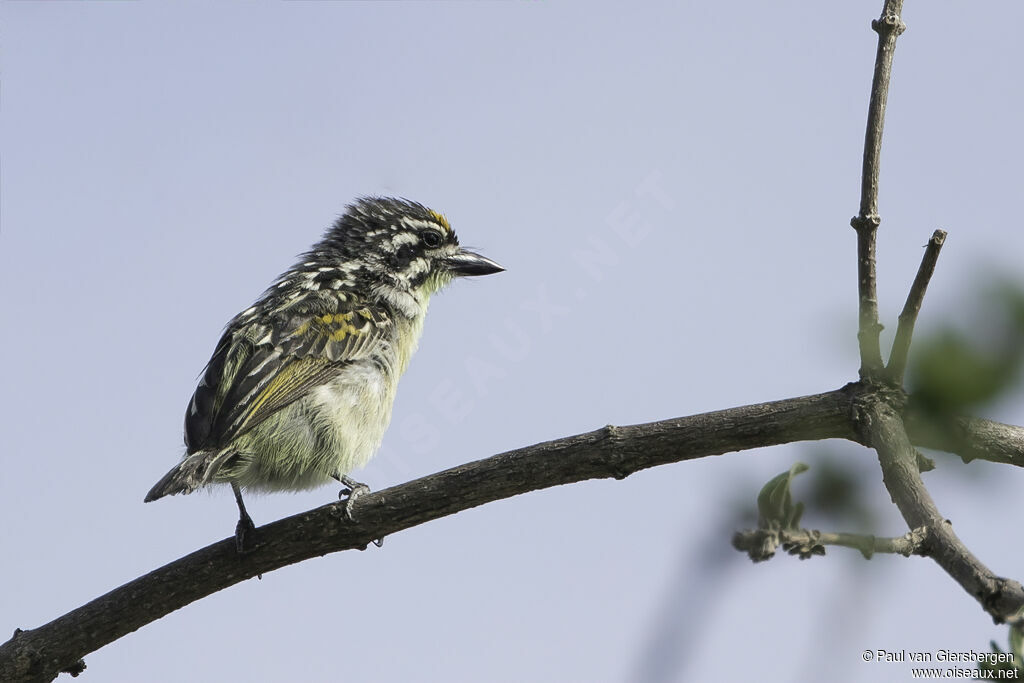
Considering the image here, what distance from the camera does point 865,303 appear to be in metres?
2.58

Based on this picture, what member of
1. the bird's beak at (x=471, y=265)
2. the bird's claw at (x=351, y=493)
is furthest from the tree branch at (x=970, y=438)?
the bird's beak at (x=471, y=265)

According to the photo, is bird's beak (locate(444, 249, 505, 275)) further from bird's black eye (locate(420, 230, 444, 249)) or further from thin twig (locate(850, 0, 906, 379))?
thin twig (locate(850, 0, 906, 379))

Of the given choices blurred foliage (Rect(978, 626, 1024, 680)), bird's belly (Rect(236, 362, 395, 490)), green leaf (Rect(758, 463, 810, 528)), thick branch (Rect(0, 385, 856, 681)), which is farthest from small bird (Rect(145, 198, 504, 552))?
blurred foliage (Rect(978, 626, 1024, 680))

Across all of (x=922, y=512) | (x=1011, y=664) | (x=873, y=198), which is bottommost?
(x=1011, y=664)

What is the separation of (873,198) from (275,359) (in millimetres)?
3167

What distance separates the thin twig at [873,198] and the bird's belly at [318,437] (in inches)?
112

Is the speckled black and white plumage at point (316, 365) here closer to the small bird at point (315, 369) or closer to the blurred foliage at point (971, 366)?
the small bird at point (315, 369)

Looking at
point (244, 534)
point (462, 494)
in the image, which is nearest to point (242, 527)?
point (244, 534)

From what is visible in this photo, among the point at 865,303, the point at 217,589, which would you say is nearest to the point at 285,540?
the point at 217,589

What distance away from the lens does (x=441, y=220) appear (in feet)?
21.4

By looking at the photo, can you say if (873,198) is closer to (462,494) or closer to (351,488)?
(462,494)

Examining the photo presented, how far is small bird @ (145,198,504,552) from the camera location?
462cm

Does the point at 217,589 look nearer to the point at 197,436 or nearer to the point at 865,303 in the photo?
the point at 197,436

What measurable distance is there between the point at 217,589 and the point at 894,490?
9.12 ft
